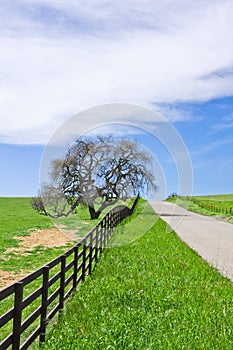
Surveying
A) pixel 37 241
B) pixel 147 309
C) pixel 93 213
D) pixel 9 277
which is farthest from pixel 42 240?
pixel 147 309

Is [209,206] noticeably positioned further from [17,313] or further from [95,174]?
[17,313]

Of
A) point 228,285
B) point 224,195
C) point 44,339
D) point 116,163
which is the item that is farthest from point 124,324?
point 224,195

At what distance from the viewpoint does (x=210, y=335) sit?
796cm

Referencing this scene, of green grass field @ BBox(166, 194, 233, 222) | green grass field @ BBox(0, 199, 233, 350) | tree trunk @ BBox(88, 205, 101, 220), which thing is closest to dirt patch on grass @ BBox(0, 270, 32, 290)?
green grass field @ BBox(0, 199, 233, 350)

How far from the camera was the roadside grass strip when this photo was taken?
748 centimetres

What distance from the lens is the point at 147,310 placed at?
30.7ft

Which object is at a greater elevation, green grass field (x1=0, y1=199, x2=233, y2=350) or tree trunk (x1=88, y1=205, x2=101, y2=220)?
tree trunk (x1=88, y1=205, x2=101, y2=220)

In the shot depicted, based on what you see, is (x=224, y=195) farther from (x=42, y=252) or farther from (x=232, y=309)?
(x=232, y=309)

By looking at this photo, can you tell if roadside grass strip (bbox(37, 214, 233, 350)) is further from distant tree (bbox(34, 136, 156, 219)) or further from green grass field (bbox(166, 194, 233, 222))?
green grass field (bbox(166, 194, 233, 222))

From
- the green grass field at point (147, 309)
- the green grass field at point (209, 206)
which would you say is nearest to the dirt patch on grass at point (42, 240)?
the green grass field at point (147, 309)

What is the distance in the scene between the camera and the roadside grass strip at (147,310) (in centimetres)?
748

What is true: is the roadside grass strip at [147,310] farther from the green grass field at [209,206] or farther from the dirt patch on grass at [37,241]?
the green grass field at [209,206]

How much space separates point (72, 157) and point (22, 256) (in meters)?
19.4

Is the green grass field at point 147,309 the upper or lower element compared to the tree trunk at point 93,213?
lower
